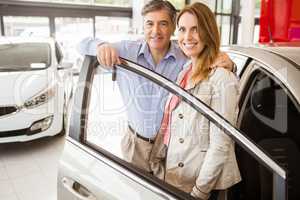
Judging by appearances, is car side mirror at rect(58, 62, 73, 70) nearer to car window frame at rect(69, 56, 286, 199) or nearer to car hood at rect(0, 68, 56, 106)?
car hood at rect(0, 68, 56, 106)

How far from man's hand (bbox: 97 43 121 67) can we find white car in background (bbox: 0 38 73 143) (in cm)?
217

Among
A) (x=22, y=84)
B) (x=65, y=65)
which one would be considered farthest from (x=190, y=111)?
(x=65, y=65)

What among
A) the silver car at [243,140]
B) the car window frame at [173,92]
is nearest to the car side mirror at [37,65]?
the silver car at [243,140]

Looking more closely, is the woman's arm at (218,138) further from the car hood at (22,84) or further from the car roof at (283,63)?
the car hood at (22,84)

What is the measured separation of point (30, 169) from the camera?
2.79m

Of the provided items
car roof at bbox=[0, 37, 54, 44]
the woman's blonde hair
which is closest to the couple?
the woman's blonde hair

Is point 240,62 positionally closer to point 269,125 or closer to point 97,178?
point 269,125

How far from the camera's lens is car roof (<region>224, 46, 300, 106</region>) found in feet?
3.31

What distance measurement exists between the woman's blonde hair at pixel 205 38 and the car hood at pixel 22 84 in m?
2.35

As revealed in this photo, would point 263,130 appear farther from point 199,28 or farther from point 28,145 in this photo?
point 28,145

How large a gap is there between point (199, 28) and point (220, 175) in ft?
1.67

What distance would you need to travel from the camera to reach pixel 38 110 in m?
3.05

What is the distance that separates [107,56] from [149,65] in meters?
0.33

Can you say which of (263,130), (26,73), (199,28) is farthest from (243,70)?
(26,73)
